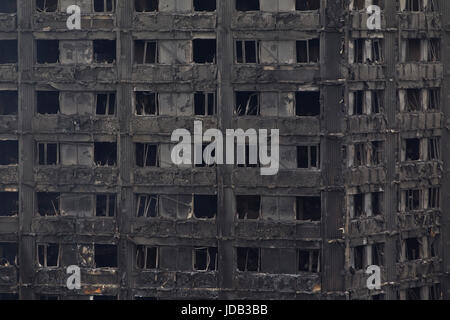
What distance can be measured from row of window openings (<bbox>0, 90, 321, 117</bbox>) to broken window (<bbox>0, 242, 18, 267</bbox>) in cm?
715

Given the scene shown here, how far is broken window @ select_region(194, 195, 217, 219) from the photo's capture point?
90.5m

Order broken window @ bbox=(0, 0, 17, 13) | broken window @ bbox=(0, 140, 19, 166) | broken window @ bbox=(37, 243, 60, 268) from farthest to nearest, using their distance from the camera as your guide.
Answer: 1. broken window @ bbox=(0, 140, 19, 166)
2. broken window @ bbox=(37, 243, 60, 268)
3. broken window @ bbox=(0, 0, 17, 13)

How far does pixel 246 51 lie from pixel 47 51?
10.8 metres

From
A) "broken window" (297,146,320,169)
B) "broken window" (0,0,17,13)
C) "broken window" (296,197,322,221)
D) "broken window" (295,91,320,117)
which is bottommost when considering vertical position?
"broken window" (296,197,322,221)

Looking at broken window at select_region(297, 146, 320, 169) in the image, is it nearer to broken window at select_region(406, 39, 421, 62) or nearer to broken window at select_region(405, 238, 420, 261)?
broken window at select_region(405, 238, 420, 261)

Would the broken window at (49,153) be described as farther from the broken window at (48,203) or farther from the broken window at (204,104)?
the broken window at (204,104)

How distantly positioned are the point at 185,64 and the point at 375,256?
1439 centimetres

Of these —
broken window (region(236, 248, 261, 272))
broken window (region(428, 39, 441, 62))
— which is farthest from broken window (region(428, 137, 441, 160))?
broken window (region(236, 248, 261, 272))

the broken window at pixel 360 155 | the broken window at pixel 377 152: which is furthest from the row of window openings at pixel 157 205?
the broken window at pixel 377 152

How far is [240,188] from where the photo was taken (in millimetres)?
89688

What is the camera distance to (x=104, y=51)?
9131 cm

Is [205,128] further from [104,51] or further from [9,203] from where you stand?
[9,203]

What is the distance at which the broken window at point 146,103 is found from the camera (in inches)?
3568

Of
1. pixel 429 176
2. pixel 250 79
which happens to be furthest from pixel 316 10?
pixel 429 176
